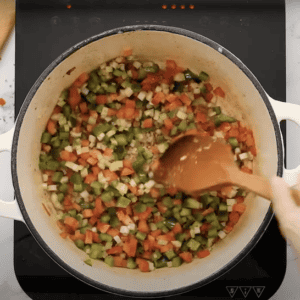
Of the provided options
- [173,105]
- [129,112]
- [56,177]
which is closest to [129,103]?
[129,112]

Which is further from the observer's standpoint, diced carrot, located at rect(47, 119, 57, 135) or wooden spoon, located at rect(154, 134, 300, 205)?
diced carrot, located at rect(47, 119, 57, 135)

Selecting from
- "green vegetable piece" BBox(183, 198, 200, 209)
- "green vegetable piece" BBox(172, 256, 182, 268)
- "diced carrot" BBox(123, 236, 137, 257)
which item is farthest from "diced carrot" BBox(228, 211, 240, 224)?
"diced carrot" BBox(123, 236, 137, 257)

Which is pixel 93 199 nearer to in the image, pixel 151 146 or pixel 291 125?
pixel 151 146

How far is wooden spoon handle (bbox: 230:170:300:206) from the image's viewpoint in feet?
3.31

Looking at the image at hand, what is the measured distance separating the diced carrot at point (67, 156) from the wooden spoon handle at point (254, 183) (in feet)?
1.83

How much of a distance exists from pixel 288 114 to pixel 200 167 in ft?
0.99

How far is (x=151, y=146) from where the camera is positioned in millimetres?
1323

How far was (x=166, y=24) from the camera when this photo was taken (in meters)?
1.28

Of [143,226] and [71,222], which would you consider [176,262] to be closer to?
[143,226]

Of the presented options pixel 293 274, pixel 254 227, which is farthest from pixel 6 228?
pixel 293 274

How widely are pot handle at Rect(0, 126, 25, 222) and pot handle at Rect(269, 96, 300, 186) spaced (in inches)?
29.9

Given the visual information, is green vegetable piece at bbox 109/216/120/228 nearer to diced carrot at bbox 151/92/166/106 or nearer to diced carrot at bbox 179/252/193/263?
diced carrot at bbox 179/252/193/263

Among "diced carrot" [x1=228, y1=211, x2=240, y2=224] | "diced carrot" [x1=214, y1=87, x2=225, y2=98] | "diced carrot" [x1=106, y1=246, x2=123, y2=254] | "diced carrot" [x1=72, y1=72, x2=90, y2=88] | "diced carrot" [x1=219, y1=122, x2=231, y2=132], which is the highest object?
"diced carrot" [x1=72, y1=72, x2=90, y2=88]

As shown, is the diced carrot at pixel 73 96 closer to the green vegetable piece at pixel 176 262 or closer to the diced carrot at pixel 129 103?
the diced carrot at pixel 129 103
